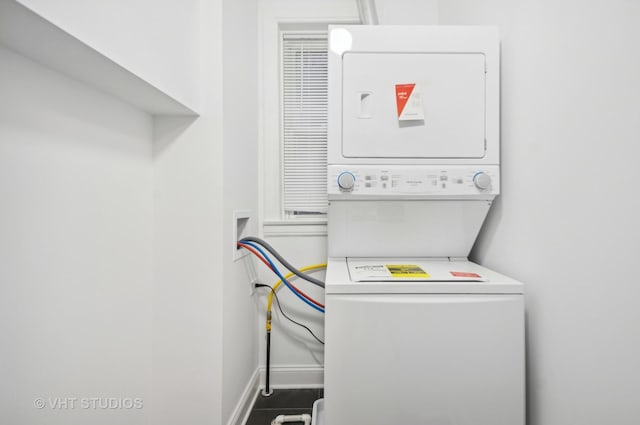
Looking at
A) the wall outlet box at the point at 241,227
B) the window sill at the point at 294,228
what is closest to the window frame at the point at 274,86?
the window sill at the point at 294,228

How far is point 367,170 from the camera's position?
1156 mm

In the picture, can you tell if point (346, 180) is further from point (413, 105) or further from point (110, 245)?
point (110, 245)

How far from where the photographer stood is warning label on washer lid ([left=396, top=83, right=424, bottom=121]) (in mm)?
1141

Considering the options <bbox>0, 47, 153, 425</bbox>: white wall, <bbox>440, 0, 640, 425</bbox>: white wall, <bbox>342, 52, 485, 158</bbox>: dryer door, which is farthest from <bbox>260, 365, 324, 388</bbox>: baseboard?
<bbox>342, 52, 485, 158</bbox>: dryer door

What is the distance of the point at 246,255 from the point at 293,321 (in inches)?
22.9

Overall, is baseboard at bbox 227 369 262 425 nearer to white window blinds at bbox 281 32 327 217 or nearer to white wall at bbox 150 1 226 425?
white wall at bbox 150 1 226 425

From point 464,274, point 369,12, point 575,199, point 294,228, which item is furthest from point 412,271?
point 369,12

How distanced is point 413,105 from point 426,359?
0.96 meters

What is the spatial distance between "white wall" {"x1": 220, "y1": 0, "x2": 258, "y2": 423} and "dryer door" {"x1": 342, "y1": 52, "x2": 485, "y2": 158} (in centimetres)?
57

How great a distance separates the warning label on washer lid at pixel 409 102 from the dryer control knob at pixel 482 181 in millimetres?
333

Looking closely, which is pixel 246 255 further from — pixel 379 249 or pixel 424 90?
pixel 424 90

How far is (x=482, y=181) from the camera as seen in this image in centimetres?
112

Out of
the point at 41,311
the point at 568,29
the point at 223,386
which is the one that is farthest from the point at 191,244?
the point at 568,29

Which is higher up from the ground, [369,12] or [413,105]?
[369,12]
